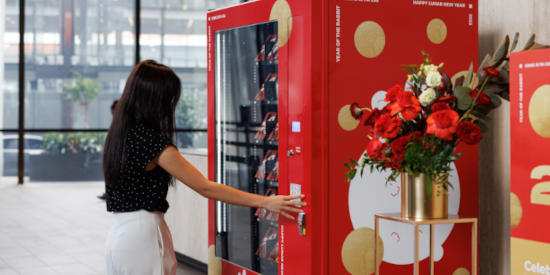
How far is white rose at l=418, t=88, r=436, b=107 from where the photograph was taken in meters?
2.68

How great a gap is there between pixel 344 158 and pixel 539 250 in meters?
1.00

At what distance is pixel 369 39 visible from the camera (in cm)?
313

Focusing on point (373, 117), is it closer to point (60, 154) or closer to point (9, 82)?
point (60, 154)

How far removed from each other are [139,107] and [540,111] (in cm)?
143

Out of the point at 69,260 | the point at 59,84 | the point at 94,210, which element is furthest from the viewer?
the point at 59,84

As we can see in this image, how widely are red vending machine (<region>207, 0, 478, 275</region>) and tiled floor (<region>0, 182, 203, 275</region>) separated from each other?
2177 millimetres

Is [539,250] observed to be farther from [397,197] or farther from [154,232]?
[154,232]

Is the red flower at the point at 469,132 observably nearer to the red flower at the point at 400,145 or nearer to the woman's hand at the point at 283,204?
the red flower at the point at 400,145

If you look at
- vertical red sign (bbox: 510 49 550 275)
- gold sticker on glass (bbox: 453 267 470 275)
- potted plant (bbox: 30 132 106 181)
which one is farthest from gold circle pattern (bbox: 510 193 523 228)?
potted plant (bbox: 30 132 106 181)

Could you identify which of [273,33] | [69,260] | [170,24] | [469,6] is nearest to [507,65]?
[469,6]

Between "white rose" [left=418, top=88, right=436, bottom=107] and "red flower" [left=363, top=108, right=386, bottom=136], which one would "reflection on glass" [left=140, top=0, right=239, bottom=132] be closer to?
"red flower" [left=363, top=108, right=386, bottom=136]

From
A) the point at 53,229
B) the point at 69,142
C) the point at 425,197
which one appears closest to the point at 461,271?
the point at 425,197

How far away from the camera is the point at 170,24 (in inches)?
443

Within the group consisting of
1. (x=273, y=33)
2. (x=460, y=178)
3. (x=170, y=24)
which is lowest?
(x=460, y=178)
